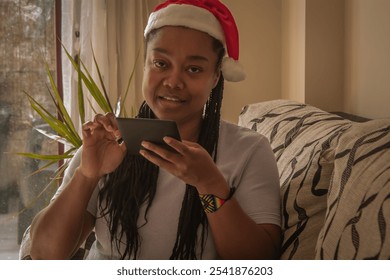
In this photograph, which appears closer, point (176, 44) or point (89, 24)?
point (176, 44)

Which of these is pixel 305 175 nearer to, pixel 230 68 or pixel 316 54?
pixel 230 68

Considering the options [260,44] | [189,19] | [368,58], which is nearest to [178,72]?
[189,19]

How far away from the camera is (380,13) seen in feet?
5.41

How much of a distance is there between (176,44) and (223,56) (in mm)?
139

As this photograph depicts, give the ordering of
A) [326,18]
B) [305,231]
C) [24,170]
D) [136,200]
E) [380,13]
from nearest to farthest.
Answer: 1. [305,231]
2. [136,200]
3. [380,13]
4. [326,18]
5. [24,170]

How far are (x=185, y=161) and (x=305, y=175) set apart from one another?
0.30m

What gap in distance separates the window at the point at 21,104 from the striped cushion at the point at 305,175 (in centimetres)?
192

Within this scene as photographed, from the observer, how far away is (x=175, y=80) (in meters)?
1.17

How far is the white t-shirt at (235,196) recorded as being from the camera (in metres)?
1.16

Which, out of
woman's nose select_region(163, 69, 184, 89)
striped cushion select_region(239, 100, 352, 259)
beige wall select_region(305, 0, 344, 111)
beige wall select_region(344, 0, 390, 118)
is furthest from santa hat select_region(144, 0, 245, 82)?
beige wall select_region(305, 0, 344, 111)

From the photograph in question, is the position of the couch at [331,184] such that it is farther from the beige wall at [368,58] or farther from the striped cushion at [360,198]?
the beige wall at [368,58]
